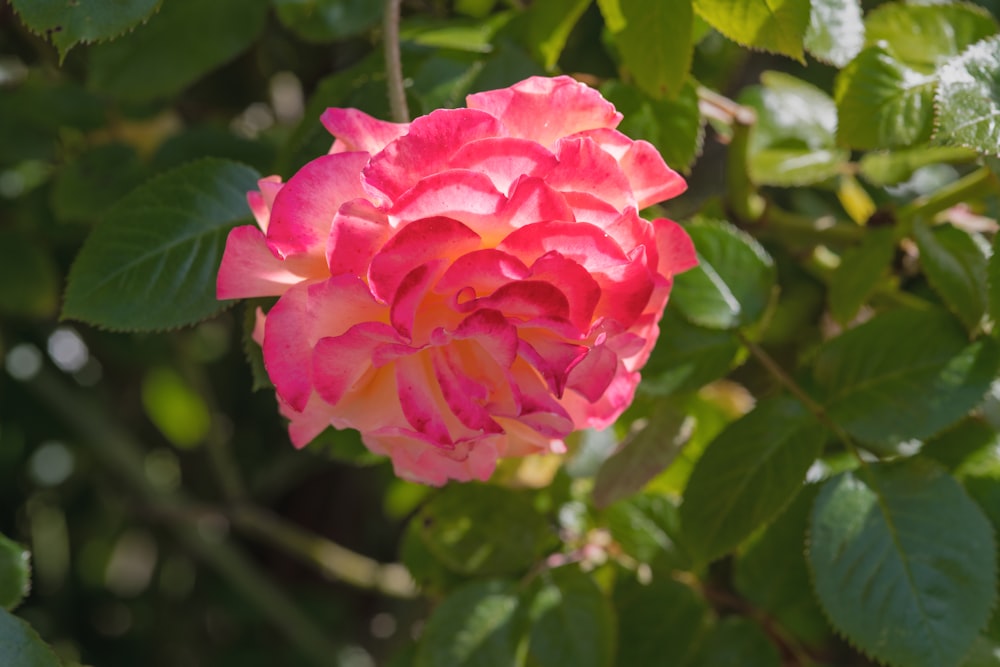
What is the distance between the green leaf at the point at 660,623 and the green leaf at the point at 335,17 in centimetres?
52

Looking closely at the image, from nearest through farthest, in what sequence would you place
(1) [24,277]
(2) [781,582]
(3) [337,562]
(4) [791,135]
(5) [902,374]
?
1. (5) [902,374]
2. (2) [781,582]
3. (4) [791,135]
4. (1) [24,277]
5. (3) [337,562]

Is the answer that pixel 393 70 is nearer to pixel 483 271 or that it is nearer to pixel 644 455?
pixel 483 271

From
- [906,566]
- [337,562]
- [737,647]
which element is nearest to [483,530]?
[737,647]

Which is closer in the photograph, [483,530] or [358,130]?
[358,130]

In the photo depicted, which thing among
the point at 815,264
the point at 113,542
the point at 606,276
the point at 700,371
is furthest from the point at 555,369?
the point at 113,542

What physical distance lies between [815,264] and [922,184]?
17 cm

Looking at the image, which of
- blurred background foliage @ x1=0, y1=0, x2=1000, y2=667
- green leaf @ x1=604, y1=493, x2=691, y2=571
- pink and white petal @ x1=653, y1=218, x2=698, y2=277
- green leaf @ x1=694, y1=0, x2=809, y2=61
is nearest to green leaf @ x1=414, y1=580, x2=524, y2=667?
blurred background foliage @ x1=0, y1=0, x2=1000, y2=667

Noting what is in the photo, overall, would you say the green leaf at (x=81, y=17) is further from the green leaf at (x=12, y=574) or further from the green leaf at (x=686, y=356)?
the green leaf at (x=686, y=356)

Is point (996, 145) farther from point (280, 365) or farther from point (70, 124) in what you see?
point (70, 124)

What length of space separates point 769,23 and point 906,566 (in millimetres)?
359

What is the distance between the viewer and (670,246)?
60 cm

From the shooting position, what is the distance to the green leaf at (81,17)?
1.88 feet

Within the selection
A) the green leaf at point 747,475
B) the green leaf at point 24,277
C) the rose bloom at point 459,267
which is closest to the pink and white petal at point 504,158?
the rose bloom at point 459,267

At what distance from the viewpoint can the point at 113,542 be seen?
1.60 m
